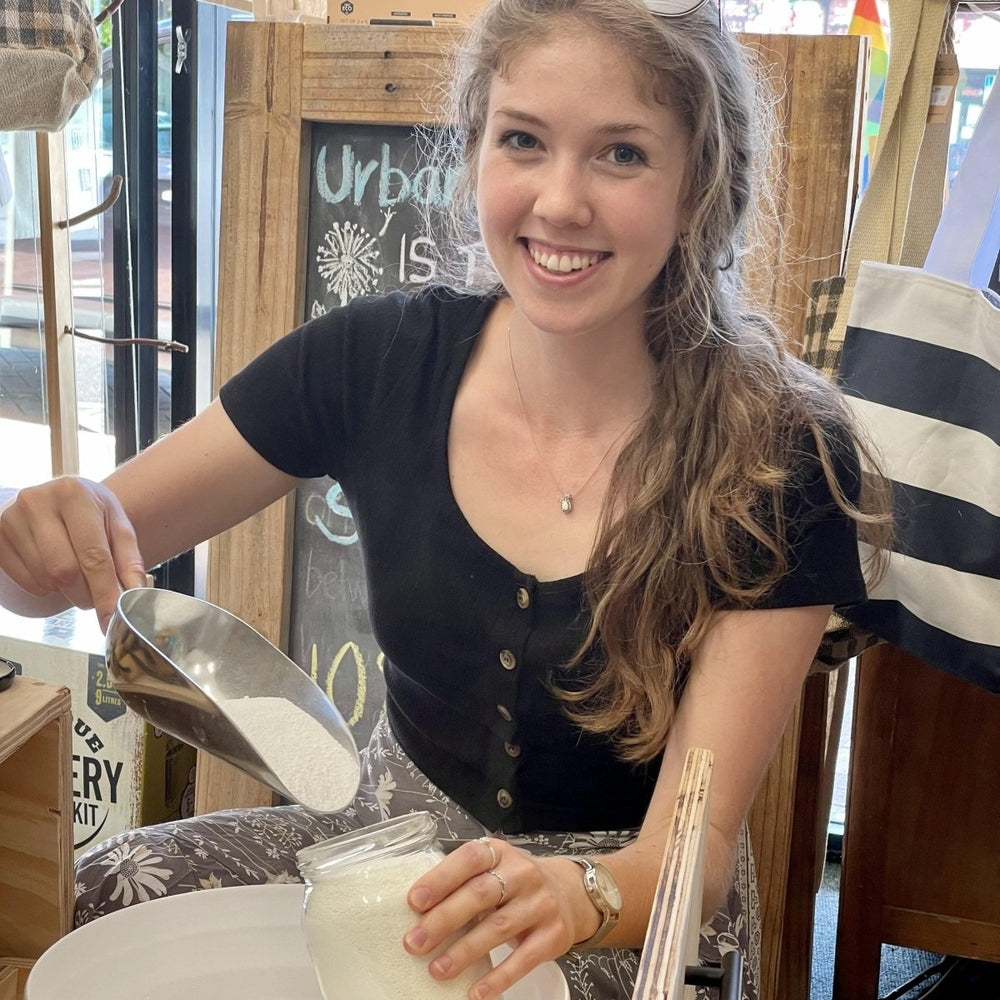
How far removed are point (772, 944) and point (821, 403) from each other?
2.67ft

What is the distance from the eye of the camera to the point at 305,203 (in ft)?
5.50

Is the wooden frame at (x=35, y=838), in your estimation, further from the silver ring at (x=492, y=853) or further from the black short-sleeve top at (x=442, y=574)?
the black short-sleeve top at (x=442, y=574)

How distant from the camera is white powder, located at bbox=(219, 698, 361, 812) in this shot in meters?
0.81

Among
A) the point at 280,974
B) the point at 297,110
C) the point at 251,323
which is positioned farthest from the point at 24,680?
the point at 297,110

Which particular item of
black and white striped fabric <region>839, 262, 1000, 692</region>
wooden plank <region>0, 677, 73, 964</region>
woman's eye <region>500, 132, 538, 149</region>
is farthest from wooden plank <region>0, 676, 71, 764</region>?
black and white striped fabric <region>839, 262, 1000, 692</region>

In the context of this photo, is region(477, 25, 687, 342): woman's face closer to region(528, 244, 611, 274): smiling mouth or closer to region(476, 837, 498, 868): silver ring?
region(528, 244, 611, 274): smiling mouth

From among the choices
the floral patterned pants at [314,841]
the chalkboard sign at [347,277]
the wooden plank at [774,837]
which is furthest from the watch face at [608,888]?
the chalkboard sign at [347,277]

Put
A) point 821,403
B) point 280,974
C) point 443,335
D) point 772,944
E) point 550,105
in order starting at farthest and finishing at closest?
point 772,944, point 443,335, point 821,403, point 550,105, point 280,974

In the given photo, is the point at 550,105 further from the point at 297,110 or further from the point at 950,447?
the point at 297,110

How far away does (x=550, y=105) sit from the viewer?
3.52 ft

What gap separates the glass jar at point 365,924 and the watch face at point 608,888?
148 mm

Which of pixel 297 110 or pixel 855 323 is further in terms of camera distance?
pixel 297 110

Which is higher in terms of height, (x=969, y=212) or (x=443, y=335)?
(x=969, y=212)

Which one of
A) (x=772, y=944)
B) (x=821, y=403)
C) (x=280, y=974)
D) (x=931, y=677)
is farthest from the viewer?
(x=772, y=944)
